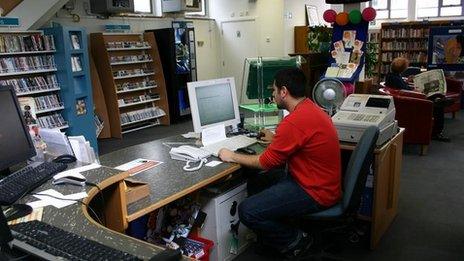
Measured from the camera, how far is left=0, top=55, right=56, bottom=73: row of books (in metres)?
5.18

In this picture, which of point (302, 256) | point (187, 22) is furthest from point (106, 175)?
point (187, 22)

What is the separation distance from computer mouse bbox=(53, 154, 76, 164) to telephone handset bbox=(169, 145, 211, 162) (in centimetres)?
65

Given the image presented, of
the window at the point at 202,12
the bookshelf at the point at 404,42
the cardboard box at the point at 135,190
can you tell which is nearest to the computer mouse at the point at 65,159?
the cardboard box at the point at 135,190

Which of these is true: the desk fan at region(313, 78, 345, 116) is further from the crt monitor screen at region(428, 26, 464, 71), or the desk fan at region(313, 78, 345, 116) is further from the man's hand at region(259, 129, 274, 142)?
the crt monitor screen at region(428, 26, 464, 71)

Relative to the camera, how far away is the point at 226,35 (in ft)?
29.2

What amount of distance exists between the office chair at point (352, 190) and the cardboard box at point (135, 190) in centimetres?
90

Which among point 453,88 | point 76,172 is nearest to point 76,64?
point 76,172

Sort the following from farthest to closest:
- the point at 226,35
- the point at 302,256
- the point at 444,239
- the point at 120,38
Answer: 1. the point at 226,35
2. the point at 120,38
3. the point at 444,239
4. the point at 302,256

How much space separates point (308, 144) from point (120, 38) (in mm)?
5558

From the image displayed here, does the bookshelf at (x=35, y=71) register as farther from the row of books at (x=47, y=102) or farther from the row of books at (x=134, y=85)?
the row of books at (x=134, y=85)

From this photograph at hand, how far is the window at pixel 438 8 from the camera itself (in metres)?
10.2

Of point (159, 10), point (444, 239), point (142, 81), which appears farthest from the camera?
point (159, 10)

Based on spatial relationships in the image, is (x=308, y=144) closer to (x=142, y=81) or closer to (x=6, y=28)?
(x=6, y=28)

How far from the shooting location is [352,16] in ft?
14.5
